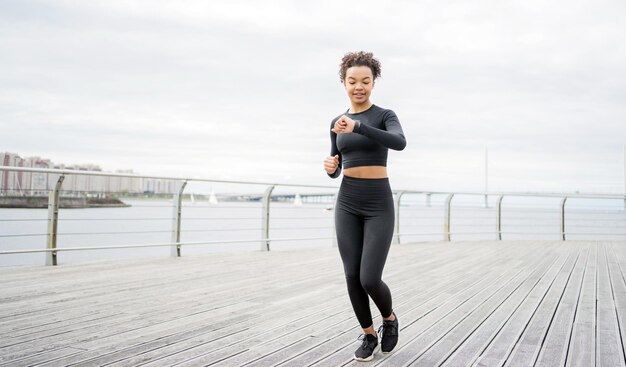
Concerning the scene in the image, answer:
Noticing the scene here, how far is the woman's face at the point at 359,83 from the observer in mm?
2117

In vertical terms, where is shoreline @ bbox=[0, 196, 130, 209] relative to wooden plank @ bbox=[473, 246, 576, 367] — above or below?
above

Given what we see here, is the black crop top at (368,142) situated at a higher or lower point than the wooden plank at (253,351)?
higher

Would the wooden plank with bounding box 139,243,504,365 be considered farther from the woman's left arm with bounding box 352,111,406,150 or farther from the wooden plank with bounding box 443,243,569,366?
the woman's left arm with bounding box 352,111,406,150

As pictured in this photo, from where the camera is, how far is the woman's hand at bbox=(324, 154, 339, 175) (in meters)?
2.14

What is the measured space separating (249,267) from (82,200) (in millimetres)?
2198

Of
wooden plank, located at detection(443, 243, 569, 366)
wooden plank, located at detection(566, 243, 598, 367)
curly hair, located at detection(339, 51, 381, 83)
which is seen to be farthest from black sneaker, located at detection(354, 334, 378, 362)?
curly hair, located at detection(339, 51, 381, 83)

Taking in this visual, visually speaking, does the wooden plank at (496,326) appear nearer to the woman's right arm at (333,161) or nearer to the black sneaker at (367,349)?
the black sneaker at (367,349)

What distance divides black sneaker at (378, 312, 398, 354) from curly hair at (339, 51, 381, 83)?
46.0 inches

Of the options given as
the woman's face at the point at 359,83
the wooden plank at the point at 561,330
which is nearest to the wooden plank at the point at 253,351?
the wooden plank at the point at 561,330

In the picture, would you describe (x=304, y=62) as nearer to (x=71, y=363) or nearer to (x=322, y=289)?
(x=322, y=289)

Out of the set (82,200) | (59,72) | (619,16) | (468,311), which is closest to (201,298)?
(468,311)

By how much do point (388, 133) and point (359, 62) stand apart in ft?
1.44

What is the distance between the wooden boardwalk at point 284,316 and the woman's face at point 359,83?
1192mm

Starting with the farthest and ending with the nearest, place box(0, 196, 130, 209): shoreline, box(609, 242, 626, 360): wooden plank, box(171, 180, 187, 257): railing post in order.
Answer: box(171, 180, 187, 257): railing post, box(0, 196, 130, 209): shoreline, box(609, 242, 626, 360): wooden plank
